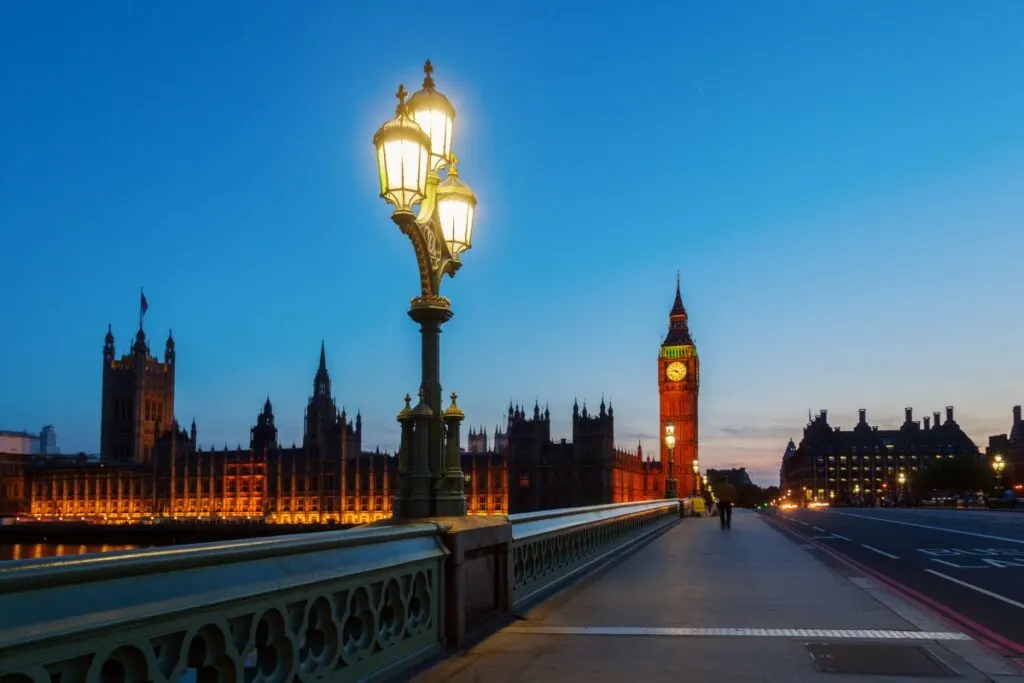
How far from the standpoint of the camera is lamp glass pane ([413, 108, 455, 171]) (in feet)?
35.3

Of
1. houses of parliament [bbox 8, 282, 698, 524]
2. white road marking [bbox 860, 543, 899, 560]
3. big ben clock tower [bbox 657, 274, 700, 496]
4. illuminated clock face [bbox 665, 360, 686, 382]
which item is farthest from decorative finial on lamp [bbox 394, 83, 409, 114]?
illuminated clock face [bbox 665, 360, 686, 382]

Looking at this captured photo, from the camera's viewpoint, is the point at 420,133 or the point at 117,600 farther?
the point at 420,133

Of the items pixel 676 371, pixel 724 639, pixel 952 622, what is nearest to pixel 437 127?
pixel 724 639

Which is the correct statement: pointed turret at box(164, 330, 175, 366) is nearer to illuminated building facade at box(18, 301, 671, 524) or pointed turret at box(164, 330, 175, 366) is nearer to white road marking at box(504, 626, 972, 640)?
illuminated building facade at box(18, 301, 671, 524)

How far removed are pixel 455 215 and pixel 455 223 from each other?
0.32 feet

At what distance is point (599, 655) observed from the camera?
8273 mm


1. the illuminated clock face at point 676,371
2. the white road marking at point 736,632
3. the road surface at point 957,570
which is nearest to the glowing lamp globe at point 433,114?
the white road marking at point 736,632

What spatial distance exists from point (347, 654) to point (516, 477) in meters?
129

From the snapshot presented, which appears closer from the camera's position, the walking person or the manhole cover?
the manhole cover

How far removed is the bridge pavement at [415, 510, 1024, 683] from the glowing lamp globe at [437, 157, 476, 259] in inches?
174

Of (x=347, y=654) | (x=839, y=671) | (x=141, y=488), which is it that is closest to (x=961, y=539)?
(x=839, y=671)

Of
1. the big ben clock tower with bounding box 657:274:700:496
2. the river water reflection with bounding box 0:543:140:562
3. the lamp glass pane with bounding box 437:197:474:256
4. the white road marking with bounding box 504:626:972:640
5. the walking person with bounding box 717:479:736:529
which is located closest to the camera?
the white road marking with bounding box 504:626:972:640

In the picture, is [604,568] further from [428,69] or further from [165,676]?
[165,676]

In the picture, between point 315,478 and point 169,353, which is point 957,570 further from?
point 169,353
